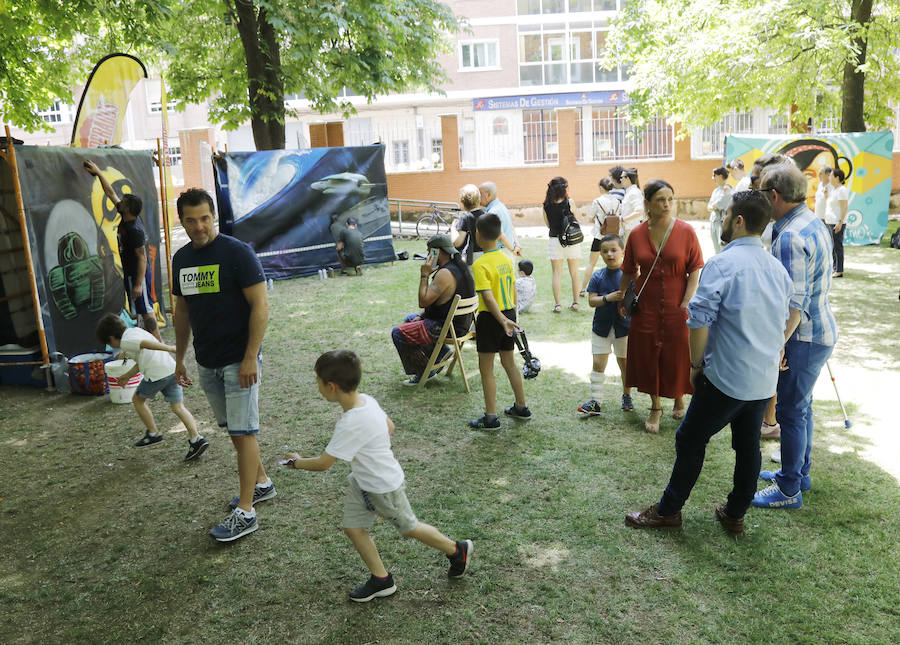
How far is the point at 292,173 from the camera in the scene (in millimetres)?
13328

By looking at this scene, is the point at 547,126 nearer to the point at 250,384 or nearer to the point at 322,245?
the point at 322,245

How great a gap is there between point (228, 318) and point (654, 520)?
2586 millimetres

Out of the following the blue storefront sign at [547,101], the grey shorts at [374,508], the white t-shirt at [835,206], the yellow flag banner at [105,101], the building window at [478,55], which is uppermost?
the building window at [478,55]

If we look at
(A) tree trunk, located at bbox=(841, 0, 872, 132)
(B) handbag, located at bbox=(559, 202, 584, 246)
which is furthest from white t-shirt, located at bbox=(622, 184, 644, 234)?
(A) tree trunk, located at bbox=(841, 0, 872, 132)

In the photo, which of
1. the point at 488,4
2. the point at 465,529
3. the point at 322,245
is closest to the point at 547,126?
the point at 488,4

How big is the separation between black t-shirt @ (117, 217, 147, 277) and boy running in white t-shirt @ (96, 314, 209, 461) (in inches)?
77.8

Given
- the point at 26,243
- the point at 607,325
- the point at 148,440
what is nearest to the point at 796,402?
the point at 607,325

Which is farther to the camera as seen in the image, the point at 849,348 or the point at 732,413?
the point at 849,348

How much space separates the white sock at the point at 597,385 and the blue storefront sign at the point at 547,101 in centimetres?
2422

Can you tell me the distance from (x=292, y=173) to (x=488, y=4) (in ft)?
69.9

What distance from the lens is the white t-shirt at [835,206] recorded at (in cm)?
1121

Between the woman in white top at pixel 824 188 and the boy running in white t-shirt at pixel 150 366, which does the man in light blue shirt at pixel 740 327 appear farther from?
the woman in white top at pixel 824 188

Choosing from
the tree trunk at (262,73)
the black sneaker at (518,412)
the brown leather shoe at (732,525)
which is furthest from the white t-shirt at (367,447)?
the tree trunk at (262,73)

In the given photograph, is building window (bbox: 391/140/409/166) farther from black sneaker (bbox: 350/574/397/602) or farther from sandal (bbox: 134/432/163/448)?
black sneaker (bbox: 350/574/397/602)
